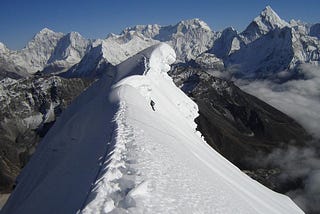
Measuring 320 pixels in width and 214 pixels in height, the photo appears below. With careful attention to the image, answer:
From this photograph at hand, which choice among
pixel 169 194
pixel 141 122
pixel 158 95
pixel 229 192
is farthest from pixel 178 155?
pixel 158 95

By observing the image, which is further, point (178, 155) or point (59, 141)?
point (59, 141)

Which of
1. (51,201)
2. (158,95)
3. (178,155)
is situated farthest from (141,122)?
(158,95)

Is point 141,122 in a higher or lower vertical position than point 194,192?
higher

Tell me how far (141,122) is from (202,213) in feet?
47.3

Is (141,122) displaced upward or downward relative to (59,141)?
upward

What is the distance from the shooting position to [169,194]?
712 inches

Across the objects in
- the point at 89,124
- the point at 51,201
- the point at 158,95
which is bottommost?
A: the point at 51,201

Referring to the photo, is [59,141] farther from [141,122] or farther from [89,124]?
[141,122]

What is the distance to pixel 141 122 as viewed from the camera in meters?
31.5

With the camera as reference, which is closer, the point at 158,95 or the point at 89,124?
the point at 89,124

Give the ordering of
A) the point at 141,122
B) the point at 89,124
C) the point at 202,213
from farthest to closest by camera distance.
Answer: the point at 89,124 < the point at 141,122 < the point at 202,213

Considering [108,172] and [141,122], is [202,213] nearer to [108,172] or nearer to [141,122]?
[108,172]

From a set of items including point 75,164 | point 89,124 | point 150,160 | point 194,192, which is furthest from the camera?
point 89,124

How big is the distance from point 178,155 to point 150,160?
497 cm
